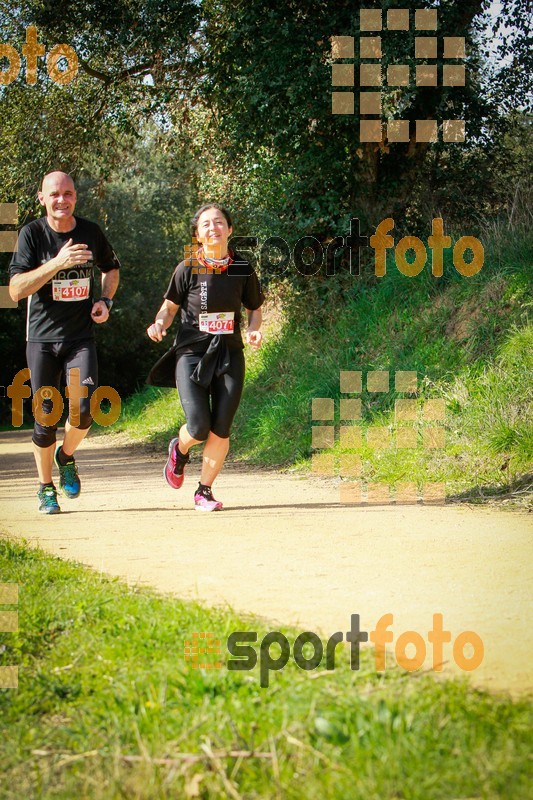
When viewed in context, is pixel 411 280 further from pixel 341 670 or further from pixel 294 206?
pixel 341 670

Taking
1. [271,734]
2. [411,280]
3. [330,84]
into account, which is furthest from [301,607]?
[330,84]

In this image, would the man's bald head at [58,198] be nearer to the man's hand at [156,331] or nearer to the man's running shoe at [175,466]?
the man's hand at [156,331]

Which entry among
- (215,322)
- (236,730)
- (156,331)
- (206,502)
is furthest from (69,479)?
(236,730)

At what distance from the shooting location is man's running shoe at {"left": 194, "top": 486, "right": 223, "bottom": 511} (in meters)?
7.11

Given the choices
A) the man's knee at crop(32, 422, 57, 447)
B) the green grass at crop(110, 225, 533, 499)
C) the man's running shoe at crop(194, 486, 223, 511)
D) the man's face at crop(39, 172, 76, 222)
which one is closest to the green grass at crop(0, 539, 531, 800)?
the man's running shoe at crop(194, 486, 223, 511)

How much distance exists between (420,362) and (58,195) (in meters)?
4.65

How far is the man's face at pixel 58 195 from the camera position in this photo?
7.07 meters

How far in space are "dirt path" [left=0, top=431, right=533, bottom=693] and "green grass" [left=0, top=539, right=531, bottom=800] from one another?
16.7 inches

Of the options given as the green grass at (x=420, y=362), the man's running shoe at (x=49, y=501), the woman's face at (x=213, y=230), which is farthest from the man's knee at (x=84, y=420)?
the green grass at (x=420, y=362)

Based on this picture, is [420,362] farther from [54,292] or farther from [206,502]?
[54,292]

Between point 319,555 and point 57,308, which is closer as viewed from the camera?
point 319,555

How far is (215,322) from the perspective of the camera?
7195 millimetres

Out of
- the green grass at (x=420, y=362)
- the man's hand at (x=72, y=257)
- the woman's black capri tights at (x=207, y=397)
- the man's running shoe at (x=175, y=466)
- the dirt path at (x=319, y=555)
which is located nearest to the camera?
the dirt path at (x=319, y=555)

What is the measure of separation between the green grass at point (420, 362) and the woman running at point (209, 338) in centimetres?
175
